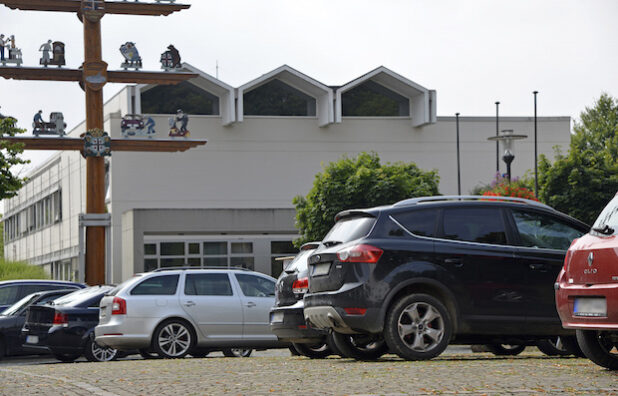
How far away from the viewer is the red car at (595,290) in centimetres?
926

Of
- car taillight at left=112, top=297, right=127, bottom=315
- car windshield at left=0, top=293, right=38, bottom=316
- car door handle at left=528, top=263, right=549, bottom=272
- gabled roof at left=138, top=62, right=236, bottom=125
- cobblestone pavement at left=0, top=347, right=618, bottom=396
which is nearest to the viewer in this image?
cobblestone pavement at left=0, top=347, right=618, bottom=396

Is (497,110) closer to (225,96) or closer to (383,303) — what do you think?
(225,96)

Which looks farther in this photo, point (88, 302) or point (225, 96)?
point (225, 96)

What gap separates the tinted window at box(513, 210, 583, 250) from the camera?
1241 centimetres

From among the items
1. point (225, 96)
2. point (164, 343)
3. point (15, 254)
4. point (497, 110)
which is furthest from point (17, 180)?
point (15, 254)

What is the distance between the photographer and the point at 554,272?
12227mm

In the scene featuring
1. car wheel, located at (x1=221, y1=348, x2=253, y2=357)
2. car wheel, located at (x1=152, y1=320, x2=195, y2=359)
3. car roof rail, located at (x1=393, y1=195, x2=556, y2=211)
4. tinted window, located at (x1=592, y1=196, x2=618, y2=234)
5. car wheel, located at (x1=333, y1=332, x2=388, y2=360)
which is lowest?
car wheel, located at (x1=221, y1=348, x2=253, y2=357)

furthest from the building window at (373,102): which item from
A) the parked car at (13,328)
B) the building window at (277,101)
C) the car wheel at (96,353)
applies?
the car wheel at (96,353)

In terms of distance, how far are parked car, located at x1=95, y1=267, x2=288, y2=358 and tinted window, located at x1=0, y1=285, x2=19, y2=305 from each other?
16.8 ft

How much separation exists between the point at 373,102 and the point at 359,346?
4367 cm

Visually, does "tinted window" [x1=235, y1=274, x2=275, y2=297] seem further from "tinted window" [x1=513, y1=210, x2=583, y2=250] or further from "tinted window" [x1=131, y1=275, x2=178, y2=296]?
"tinted window" [x1=513, y1=210, x2=583, y2=250]

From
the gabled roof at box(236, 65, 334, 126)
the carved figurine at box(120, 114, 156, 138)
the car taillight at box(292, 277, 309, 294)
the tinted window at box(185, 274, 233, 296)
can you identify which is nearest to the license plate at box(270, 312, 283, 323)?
the car taillight at box(292, 277, 309, 294)

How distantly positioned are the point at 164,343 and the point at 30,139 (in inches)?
704

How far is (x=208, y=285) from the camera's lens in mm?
17266
